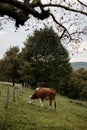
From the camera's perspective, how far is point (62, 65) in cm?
8650

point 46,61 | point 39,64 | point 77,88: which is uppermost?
point 46,61

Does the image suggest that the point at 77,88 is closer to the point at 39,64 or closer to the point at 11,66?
the point at 11,66

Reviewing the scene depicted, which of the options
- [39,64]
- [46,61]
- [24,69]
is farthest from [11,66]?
[46,61]

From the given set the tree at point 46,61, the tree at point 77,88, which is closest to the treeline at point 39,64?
the tree at point 46,61

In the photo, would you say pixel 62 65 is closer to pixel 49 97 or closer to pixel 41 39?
pixel 41 39

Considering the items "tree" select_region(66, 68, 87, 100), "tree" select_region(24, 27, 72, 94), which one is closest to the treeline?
"tree" select_region(24, 27, 72, 94)

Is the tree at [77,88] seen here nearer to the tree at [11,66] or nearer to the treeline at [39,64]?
the tree at [11,66]

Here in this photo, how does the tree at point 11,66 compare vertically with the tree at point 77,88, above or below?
above

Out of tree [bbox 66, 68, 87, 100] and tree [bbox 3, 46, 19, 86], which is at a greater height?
tree [bbox 3, 46, 19, 86]

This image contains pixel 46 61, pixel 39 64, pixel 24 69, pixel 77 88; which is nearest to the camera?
pixel 39 64

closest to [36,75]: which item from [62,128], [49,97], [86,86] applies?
[86,86]

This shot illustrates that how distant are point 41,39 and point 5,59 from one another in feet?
59.4

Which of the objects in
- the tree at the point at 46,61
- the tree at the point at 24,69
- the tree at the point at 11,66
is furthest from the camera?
the tree at the point at 11,66

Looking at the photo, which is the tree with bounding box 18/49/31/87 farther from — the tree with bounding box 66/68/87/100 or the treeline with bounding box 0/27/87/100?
the tree with bounding box 66/68/87/100
